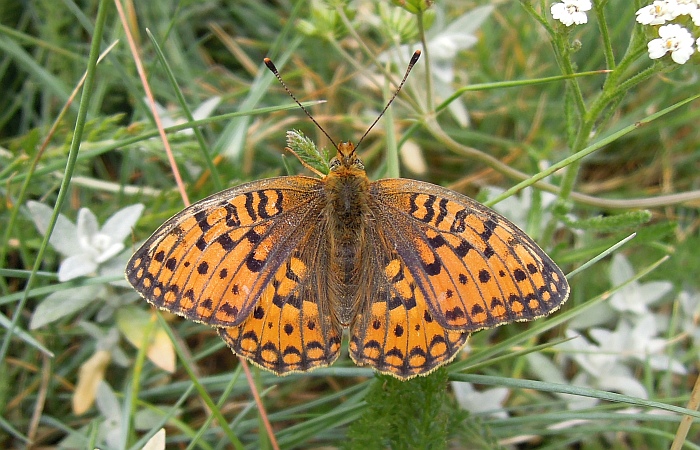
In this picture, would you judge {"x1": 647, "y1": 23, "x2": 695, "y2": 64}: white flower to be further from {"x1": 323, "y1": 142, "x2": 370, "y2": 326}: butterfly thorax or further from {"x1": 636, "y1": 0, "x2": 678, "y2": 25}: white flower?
{"x1": 323, "y1": 142, "x2": 370, "y2": 326}: butterfly thorax

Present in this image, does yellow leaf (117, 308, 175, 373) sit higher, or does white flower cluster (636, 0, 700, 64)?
white flower cluster (636, 0, 700, 64)

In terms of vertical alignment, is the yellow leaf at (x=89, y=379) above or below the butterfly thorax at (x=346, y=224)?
below

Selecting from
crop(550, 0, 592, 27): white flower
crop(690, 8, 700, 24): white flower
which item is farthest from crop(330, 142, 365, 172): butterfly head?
crop(690, 8, 700, 24): white flower

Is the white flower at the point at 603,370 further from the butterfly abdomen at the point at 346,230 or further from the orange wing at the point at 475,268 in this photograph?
the butterfly abdomen at the point at 346,230

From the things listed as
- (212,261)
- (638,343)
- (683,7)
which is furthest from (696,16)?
(212,261)

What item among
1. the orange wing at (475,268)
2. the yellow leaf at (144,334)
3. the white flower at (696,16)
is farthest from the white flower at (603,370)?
the yellow leaf at (144,334)

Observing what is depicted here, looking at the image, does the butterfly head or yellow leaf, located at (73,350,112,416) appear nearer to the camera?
the butterfly head

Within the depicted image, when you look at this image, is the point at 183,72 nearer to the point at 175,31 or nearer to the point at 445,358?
the point at 175,31
